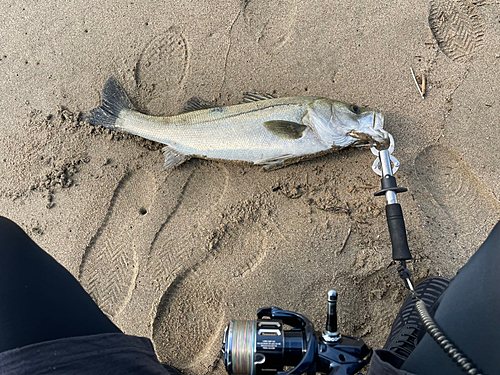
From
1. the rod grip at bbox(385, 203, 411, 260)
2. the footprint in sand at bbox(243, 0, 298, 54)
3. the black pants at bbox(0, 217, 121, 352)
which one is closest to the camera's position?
the black pants at bbox(0, 217, 121, 352)

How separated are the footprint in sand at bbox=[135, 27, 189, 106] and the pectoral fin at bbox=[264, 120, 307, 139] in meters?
0.97

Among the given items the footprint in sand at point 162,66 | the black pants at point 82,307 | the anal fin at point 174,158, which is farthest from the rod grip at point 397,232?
the footprint in sand at point 162,66

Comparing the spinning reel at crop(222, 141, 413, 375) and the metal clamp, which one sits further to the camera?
the metal clamp

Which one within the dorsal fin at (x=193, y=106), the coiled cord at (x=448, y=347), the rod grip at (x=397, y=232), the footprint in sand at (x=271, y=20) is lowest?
the coiled cord at (x=448, y=347)

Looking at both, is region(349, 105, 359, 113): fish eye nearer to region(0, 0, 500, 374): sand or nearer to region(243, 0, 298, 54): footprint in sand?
region(0, 0, 500, 374): sand

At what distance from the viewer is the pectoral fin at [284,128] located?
267 cm

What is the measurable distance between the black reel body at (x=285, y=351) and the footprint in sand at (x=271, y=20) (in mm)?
2405

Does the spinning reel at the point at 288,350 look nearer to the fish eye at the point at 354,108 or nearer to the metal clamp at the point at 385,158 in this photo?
the metal clamp at the point at 385,158

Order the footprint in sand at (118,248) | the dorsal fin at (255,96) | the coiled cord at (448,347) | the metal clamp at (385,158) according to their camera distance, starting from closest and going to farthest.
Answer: the coiled cord at (448,347)
the metal clamp at (385,158)
the footprint in sand at (118,248)
the dorsal fin at (255,96)

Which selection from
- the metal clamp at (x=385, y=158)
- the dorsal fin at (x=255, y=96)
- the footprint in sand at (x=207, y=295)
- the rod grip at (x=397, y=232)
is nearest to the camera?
the rod grip at (x=397, y=232)

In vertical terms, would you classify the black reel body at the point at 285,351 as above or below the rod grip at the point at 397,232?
below

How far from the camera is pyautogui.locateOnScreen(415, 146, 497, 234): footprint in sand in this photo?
2.73 meters

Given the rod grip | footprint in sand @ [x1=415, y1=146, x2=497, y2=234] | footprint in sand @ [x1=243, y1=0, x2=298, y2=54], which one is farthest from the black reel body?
footprint in sand @ [x1=243, y1=0, x2=298, y2=54]

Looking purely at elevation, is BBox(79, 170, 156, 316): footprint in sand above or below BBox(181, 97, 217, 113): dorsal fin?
below
